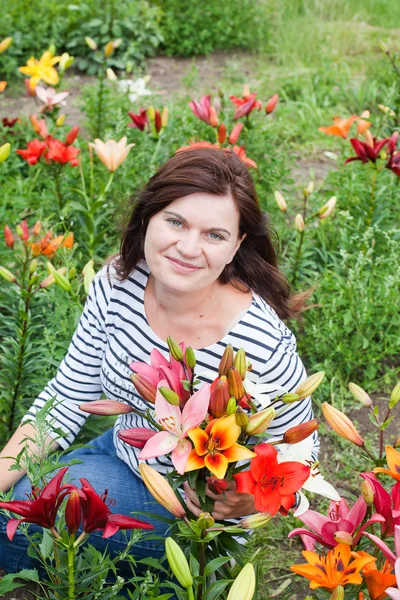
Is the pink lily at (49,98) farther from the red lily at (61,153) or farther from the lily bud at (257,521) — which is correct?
the lily bud at (257,521)

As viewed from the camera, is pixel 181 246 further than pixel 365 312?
No

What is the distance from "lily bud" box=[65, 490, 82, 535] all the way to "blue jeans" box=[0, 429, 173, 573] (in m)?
0.62

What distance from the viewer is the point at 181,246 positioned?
1.66 meters

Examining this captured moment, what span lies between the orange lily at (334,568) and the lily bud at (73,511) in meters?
0.37

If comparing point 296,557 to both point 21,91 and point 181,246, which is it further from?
point 21,91

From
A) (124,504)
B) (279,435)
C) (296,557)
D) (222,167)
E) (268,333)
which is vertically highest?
(222,167)

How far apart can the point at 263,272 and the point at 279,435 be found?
40 cm

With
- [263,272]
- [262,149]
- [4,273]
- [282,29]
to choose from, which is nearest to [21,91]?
[262,149]

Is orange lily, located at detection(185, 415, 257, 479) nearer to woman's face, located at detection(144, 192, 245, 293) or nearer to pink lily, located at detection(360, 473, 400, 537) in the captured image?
pink lily, located at detection(360, 473, 400, 537)

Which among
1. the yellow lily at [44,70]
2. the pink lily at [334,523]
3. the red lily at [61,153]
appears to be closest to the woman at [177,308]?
the pink lily at [334,523]

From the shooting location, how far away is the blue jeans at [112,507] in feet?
6.36

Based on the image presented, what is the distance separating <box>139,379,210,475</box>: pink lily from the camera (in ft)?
4.01

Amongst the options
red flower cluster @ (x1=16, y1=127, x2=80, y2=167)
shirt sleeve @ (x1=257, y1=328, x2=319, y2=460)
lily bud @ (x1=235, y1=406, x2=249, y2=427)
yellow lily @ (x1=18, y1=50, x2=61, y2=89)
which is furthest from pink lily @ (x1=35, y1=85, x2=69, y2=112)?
lily bud @ (x1=235, y1=406, x2=249, y2=427)

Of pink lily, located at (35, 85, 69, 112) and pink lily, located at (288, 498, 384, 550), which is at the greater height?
pink lily, located at (288, 498, 384, 550)
